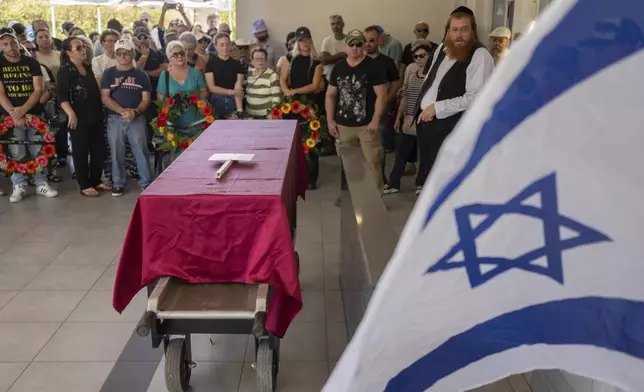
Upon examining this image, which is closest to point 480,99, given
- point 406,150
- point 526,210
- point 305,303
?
point 526,210

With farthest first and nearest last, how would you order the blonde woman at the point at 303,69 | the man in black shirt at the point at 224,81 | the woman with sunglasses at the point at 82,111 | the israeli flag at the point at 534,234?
the blonde woman at the point at 303,69, the man in black shirt at the point at 224,81, the woman with sunglasses at the point at 82,111, the israeli flag at the point at 534,234

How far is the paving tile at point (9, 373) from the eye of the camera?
2.83 m

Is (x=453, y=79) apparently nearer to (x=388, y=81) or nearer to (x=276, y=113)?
(x=388, y=81)

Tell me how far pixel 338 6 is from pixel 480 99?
8.35 meters

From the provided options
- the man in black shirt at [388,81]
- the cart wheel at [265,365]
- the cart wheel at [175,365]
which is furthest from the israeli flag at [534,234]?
the man in black shirt at [388,81]

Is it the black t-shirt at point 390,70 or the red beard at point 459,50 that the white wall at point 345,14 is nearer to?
the black t-shirt at point 390,70

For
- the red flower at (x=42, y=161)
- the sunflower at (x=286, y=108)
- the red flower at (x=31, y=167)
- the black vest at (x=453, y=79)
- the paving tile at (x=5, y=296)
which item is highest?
the black vest at (x=453, y=79)

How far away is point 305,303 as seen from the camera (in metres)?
3.62

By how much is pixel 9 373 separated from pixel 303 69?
417cm

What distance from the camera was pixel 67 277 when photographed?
13.1 feet

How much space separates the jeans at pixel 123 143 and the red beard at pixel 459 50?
3191 millimetres

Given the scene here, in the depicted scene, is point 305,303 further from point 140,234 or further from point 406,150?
point 406,150

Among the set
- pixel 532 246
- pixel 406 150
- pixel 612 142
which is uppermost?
pixel 612 142

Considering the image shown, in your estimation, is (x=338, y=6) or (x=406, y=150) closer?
(x=406, y=150)
